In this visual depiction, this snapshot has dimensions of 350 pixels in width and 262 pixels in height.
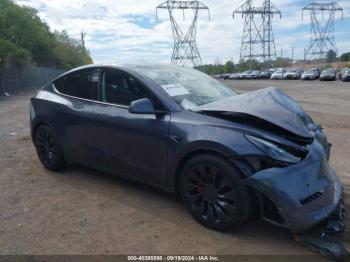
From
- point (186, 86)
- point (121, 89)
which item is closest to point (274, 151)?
point (186, 86)

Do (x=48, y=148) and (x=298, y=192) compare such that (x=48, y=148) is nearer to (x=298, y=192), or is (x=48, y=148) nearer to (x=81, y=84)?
(x=81, y=84)

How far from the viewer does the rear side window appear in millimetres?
4680

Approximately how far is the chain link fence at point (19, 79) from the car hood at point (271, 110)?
2146cm

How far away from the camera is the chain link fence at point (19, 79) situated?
2323 centimetres

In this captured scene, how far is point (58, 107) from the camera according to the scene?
504cm

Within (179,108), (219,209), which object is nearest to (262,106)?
(179,108)

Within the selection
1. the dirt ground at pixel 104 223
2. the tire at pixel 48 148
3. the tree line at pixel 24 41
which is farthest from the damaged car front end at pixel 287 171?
the tree line at pixel 24 41

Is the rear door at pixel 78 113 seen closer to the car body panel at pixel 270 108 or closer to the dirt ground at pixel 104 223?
the dirt ground at pixel 104 223

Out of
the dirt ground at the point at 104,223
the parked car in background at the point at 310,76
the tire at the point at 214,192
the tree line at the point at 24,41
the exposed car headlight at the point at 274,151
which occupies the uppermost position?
the tree line at the point at 24,41

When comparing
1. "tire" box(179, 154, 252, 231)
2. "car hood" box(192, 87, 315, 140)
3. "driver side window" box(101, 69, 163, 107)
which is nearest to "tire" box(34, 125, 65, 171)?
"driver side window" box(101, 69, 163, 107)

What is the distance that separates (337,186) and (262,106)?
104 centimetres

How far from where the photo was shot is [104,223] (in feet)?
12.2

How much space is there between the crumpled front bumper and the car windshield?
46.3 inches

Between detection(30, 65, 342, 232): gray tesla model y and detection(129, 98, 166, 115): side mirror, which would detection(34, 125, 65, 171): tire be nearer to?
detection(30, 65, 342, 232): gray tesla model y
